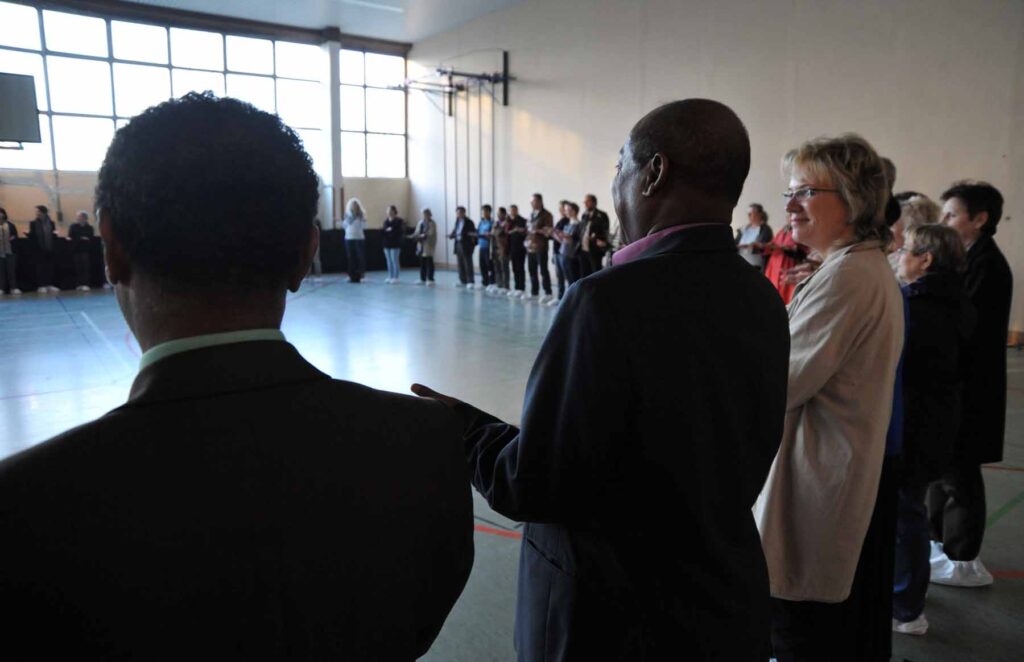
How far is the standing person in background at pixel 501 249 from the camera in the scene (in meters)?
12.8

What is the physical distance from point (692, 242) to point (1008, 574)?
285 centimetres

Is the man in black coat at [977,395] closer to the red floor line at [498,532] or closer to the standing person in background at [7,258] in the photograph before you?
the red floor line at [498,532]

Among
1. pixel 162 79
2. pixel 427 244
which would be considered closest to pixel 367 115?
pixel 162 79

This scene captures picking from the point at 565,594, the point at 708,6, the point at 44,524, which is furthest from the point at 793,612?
the point at 708,6

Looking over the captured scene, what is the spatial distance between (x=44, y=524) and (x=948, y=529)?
131 inches

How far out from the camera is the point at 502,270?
1332cm

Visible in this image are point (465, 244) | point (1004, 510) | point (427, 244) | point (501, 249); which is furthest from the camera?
point (427, 244)

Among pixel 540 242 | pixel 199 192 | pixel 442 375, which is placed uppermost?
pixel 199 192

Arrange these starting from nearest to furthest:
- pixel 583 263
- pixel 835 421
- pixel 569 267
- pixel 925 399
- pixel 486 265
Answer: pixel 835 421 → pixel 925 399 → pixel 583 263 → pixel 569 267 → pixel 486 265

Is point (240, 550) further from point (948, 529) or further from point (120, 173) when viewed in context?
point (948, 529)

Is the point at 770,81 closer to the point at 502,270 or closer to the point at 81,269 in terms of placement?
the point at 502,270

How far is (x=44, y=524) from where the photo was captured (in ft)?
1.91

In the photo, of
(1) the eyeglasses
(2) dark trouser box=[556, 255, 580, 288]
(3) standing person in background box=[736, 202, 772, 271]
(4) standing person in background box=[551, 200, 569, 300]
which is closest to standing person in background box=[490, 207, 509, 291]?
(4) standing person in background box=[551, 200, 569, 300]

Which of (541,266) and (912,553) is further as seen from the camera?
(541,266)
